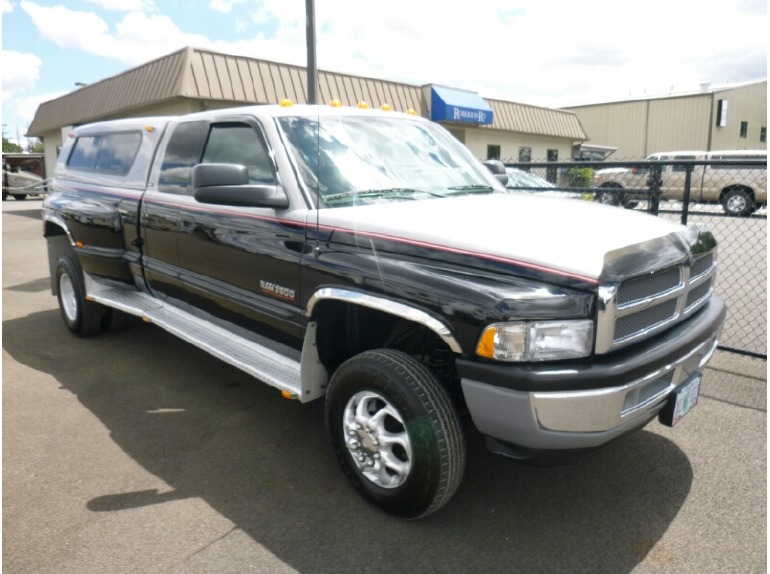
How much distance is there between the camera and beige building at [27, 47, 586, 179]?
1489 cm

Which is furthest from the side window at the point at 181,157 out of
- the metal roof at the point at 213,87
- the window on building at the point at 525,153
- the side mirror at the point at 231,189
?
the window on building at the point at 525,153

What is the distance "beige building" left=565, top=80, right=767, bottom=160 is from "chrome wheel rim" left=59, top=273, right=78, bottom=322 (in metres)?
37.4

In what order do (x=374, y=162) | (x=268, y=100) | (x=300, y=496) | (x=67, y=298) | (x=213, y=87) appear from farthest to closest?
1. (x=268, y=100)
2. (x=213, y=87)
3. (x=67, y=298)
4. (x=374, y=162)
5. (x=300, y=496)

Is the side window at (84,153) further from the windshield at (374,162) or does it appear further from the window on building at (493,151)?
the window on building at (493,151)

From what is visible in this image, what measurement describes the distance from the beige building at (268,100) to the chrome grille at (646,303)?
13368 millimetres

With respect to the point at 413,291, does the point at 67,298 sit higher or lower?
lower

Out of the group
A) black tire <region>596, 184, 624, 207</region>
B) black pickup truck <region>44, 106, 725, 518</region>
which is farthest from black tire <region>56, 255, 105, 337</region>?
black tire <region>596, 184, 624, 207</region>

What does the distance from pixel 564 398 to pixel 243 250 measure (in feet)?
6.95

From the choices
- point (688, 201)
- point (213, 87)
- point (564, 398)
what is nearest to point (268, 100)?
point (213, 87)

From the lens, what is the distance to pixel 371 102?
17797mm

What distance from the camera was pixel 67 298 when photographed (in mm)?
6078

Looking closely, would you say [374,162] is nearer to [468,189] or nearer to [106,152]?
[468,189]

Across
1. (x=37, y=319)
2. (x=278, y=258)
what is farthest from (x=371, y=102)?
(x=278, y=258)

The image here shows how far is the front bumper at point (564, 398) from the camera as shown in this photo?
2.46 metres
